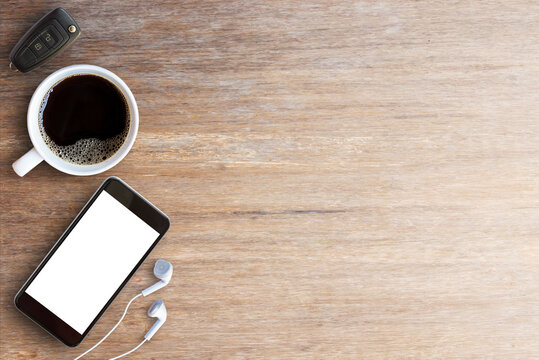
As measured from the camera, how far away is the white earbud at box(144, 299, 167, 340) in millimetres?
685

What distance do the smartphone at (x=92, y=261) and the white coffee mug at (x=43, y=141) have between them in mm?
41

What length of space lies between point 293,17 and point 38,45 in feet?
1.20

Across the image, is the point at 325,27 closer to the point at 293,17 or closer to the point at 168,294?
the point at 293,17

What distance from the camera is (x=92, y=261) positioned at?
2.26ft

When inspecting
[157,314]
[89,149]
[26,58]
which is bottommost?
[157,314]

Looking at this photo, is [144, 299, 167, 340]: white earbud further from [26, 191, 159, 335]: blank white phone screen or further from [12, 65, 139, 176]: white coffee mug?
[12, 65, 139, 176]: white coffee mug

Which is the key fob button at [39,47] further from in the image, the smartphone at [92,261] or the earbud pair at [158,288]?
the earbud pair at [158,288]

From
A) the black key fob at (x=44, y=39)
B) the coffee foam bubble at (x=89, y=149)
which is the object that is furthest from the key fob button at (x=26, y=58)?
the coffee foam bubble at (x=89, y=149)

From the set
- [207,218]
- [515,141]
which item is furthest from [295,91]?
[515,141]

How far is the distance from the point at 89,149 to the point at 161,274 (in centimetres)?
21

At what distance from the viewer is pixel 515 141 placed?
29.5 inches

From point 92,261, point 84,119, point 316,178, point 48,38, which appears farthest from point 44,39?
point 316,178

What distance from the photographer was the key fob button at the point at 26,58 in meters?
0.65

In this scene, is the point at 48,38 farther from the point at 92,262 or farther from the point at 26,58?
the point at 92,262
